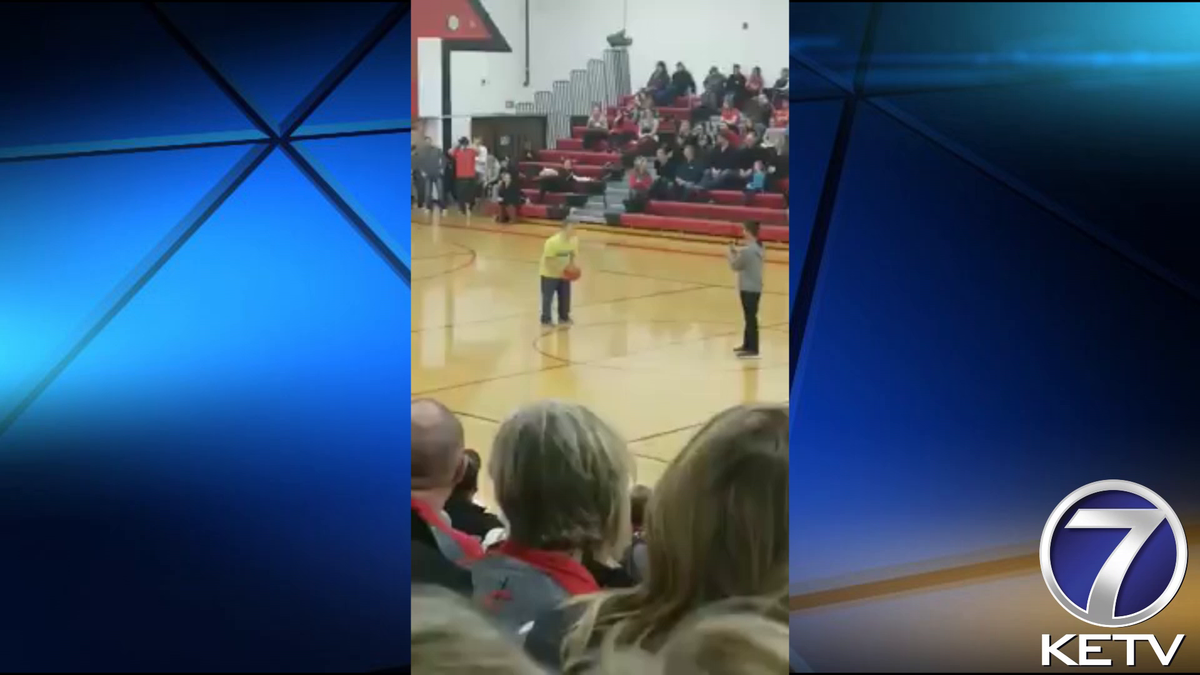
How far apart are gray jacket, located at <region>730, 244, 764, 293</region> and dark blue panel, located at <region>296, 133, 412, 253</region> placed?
95 cm

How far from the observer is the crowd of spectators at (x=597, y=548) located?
128 inches

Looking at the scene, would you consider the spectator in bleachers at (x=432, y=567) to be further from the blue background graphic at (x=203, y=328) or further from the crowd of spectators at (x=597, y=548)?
the blue background graphic at (x=203, y=328)

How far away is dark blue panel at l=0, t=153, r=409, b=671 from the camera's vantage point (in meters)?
3.52

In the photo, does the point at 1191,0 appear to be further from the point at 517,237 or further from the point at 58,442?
the point at 58,442

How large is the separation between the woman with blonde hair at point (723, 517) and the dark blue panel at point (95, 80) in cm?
166

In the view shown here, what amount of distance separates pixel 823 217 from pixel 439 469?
49.2 inches

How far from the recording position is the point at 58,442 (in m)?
3.54

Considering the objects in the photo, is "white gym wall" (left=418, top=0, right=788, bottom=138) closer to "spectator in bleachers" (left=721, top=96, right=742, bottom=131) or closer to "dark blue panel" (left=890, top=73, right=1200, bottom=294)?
"spectator in bleachers" (left=721, top=96, right=742, bottom=131)

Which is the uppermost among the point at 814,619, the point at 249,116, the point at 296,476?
the point at 249,116

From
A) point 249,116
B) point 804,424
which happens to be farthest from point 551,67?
point 804,424

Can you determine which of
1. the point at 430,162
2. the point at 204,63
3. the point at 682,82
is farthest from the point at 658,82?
the point at 204,63

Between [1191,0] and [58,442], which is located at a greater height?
[1191,0]

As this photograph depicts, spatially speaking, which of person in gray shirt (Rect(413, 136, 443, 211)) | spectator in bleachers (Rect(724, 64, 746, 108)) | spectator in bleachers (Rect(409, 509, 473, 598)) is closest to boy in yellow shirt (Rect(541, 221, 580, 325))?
person in gray shirt (Rect(413, 136, 443, 211))

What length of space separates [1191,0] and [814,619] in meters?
1.89
